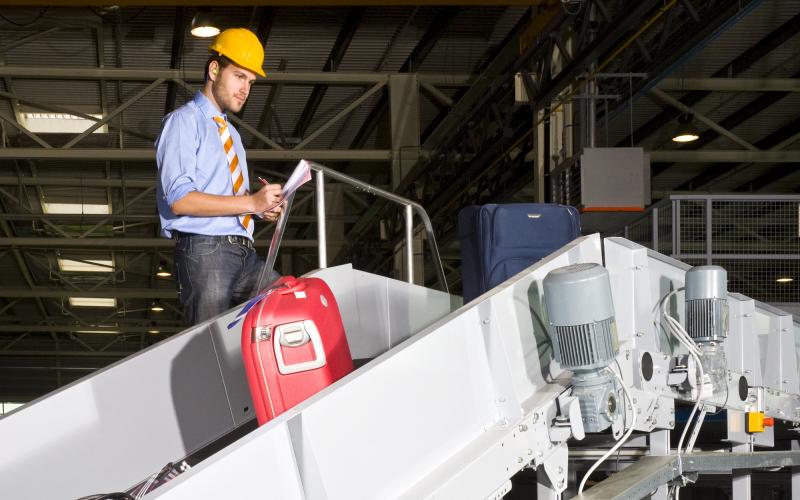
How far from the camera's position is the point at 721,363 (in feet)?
12.4

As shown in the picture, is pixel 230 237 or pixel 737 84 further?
pixel 737 84

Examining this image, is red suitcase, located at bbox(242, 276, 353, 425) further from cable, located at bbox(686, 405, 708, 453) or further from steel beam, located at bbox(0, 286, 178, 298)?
steel beam, located at bbox(0, 286, 178, 298)

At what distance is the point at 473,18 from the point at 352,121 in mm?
3450

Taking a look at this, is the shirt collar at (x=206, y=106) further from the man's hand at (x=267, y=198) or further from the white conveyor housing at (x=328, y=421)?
the white conveyor housing at (x=328, y=421)

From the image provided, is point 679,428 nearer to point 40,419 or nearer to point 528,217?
point 528,217

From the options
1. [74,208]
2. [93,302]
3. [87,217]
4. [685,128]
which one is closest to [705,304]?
[685,128]

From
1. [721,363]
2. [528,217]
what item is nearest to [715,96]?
[528,217]

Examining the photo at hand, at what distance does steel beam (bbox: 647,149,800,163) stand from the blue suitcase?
10.1 metres

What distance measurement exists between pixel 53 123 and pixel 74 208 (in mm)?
4223

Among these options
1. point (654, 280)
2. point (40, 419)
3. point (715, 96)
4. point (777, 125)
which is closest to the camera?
point (40, 419)

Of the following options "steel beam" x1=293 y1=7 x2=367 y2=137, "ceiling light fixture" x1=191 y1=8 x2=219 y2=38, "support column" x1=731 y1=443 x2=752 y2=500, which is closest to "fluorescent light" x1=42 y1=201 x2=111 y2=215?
"steel beam" x1=293 y1=7 x2=367 y2=137

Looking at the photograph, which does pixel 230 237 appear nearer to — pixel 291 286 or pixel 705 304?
pixel 291 286

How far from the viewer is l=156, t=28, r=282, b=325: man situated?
3150 millimetres

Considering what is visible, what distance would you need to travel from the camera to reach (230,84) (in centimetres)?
329
